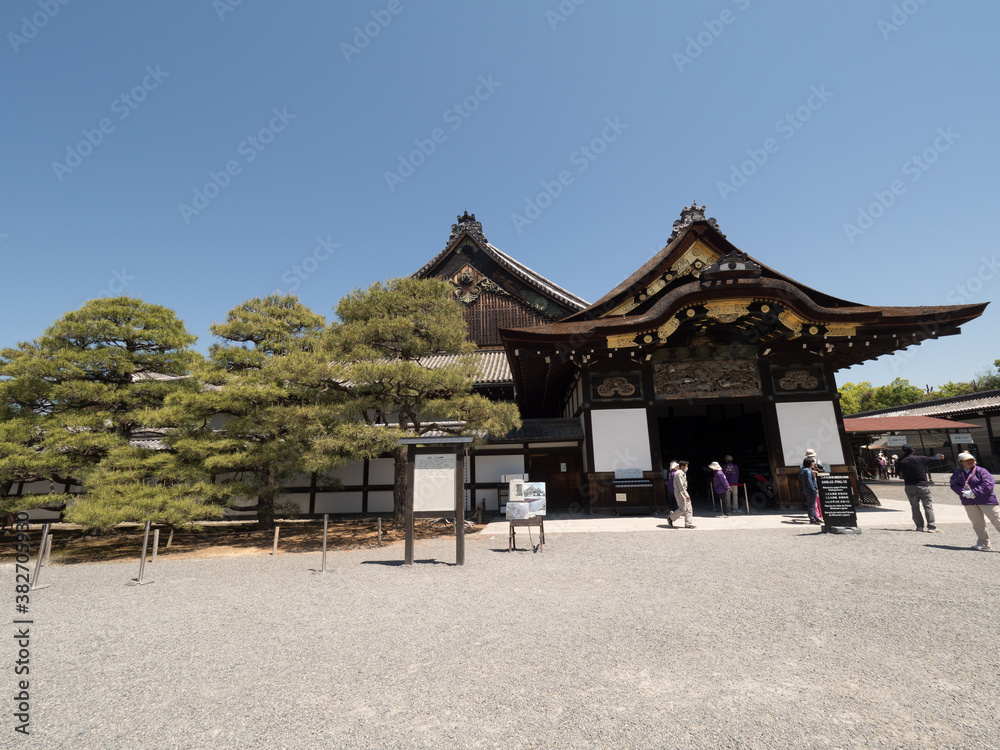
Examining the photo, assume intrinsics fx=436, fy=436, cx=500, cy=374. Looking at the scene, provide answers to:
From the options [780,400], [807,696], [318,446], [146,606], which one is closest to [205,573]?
[146,606]

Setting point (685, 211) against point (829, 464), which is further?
point (685, 211)

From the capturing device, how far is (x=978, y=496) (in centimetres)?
689

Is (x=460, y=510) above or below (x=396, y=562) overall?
above

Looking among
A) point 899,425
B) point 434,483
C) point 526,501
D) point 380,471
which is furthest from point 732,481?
point 899,425

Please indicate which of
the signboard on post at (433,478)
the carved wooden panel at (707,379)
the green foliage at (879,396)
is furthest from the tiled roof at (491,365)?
the green foliage at (879,396)

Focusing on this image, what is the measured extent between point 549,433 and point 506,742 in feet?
37.8

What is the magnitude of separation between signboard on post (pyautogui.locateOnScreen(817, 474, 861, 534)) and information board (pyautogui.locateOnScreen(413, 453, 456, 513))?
7288mm

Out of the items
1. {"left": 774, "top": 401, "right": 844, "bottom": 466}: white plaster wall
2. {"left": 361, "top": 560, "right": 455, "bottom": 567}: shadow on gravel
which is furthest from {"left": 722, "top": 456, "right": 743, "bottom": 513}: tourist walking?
{"left": 361, "top": 560, "right": 455, "bottom": 567}: shadow on gravel

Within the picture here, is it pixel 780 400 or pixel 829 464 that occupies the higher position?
pixel 780 400

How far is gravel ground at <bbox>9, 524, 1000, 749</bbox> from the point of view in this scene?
2643 mm

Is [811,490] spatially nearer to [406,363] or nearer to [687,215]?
[406,363]

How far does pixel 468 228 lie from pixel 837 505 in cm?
1948

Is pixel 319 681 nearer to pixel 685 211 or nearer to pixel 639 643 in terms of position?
pixel 639 643

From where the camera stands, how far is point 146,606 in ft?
18.4
